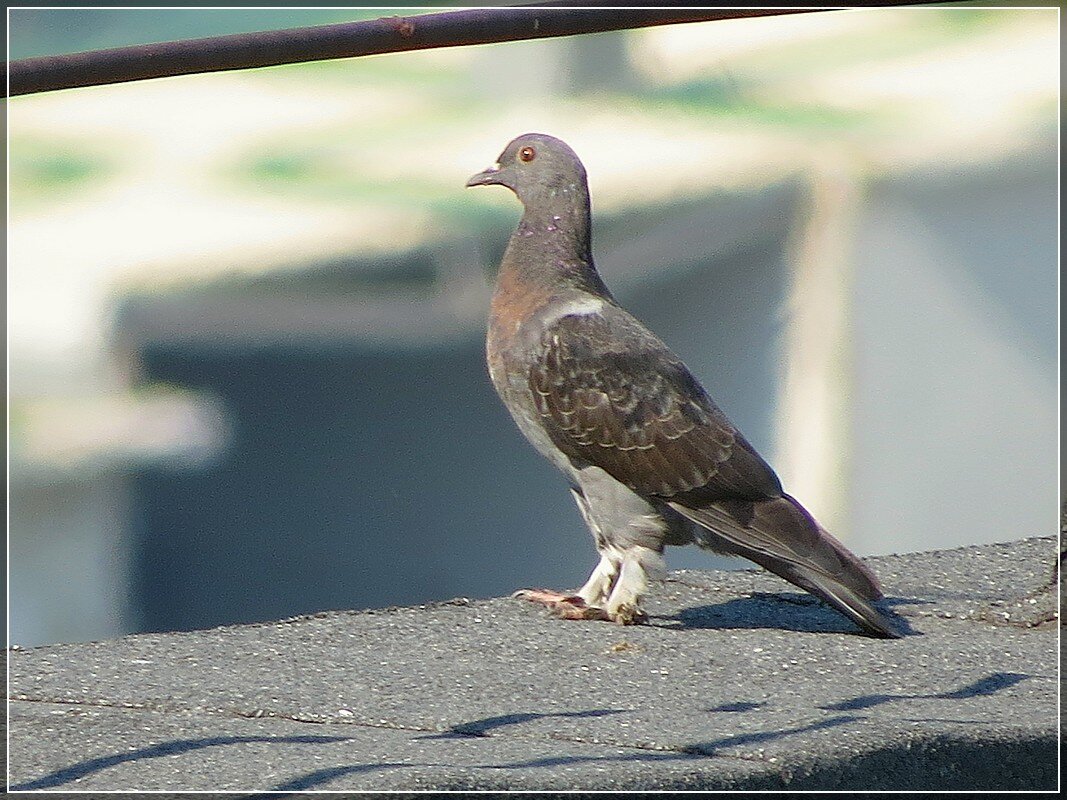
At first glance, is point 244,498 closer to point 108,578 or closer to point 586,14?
point 108,578

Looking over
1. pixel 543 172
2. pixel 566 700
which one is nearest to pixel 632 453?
pixel 543 172

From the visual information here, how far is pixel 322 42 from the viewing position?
252 centimetres

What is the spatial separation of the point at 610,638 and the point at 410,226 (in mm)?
4398

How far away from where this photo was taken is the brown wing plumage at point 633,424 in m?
4.39

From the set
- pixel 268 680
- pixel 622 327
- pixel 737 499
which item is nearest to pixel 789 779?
pixel 268 680

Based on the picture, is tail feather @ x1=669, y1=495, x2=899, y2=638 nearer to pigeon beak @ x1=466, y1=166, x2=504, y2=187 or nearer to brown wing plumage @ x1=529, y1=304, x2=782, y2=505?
brown wing plumage @ x1=529, y1=304, x2=782, y2=505

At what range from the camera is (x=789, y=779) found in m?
2.65

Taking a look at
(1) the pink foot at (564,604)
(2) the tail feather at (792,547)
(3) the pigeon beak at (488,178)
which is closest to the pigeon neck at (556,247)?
(3) the pigeon beak at (488,178)

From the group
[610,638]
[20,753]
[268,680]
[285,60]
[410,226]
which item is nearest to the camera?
[285,60]

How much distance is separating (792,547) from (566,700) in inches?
47.8

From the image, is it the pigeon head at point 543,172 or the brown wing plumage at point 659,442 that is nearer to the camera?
the brown wing plumage at point 659,442

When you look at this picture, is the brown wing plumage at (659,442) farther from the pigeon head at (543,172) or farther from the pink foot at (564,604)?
the pigeon head at (543,172)

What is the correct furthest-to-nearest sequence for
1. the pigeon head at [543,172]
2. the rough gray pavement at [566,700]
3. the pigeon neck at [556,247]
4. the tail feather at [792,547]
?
the pigeon head at [543,172] → the pigeon neck at [556,247] → the tail feather at [792,547] → the rough gray pavement at [566,700]

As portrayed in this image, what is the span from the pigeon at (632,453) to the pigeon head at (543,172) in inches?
16.3
